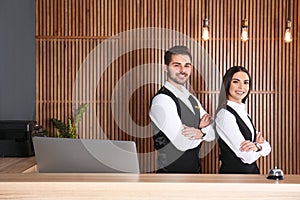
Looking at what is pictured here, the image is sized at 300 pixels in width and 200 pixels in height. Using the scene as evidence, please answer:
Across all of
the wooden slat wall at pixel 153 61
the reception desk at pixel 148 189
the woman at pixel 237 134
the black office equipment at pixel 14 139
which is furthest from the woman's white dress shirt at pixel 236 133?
the reception desk at pixel 148 189

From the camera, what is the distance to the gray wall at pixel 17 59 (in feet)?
19.8

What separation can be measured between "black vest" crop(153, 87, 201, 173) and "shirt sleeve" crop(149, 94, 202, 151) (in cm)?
4

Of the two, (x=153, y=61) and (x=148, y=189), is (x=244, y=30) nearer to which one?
(x=153, y=61)

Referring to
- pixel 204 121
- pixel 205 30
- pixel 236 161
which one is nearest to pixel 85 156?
pixel 236 161

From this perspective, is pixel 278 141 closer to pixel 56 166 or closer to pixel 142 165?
pixel 142 165

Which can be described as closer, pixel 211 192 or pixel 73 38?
pixel 211 192

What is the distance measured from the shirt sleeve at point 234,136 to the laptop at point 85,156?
8.43 feet

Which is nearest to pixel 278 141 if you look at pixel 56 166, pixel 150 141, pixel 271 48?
pixel 271 48

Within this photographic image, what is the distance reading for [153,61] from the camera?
255 inches

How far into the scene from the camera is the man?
479 centimetres

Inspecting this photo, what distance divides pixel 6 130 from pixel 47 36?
165 cm

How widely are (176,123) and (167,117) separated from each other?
9 centimetres

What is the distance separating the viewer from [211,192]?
185 cm

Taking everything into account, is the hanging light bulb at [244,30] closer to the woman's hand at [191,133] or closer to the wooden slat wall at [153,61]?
the wooden slat wall at [153,61]
